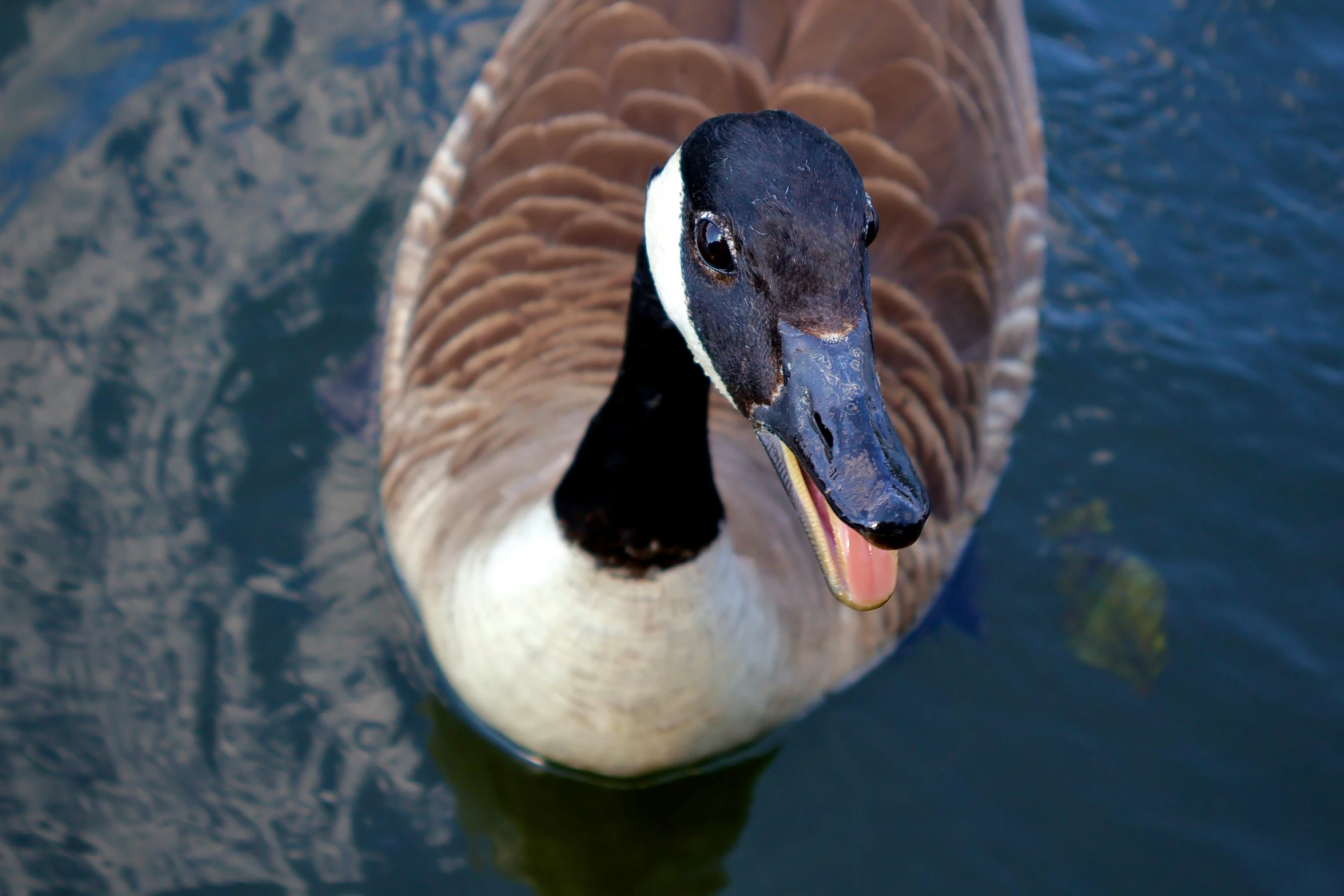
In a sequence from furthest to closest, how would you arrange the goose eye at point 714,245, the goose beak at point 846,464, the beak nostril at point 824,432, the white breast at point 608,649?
1. the white breast at point 608,649
2. the goose eye at point 714,245
3. the beak nostril at point 824,432
4. the goose beak at point 846,464

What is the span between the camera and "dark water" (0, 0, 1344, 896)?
372cm

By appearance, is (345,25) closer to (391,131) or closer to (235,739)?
(391,131)

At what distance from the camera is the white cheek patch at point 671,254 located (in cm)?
278

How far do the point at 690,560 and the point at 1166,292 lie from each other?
3007mm

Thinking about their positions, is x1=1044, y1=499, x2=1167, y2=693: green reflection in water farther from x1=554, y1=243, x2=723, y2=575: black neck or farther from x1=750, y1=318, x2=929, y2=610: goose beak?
x1=750, y1=318, x2=929, y2=610: goose beak

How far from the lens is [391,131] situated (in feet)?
17.9

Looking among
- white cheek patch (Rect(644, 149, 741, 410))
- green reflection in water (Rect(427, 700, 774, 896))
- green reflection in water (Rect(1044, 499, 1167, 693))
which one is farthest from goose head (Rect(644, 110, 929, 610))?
green reflection in water (Rect(1044, 499, 1167, 693))

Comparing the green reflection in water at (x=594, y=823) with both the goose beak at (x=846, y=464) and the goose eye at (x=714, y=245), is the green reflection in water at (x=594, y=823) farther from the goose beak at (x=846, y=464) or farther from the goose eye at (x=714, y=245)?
the goose eye at (x=714, y=245)

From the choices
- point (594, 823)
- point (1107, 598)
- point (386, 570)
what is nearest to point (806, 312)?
point (594, 823)

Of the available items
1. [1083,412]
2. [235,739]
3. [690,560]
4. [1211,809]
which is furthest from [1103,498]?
[235,739]

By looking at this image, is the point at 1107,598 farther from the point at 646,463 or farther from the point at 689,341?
the point at 689,341

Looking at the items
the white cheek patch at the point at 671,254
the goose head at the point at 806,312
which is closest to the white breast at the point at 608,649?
the white cheek patch at the point at 671,254

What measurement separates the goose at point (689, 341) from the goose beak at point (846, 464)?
0.04 ft

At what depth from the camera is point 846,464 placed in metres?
2.30
